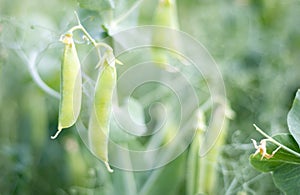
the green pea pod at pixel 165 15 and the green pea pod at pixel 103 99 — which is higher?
the green pea pod at pixel 103 99

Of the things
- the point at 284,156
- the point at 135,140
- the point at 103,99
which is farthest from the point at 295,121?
the point at 135,140

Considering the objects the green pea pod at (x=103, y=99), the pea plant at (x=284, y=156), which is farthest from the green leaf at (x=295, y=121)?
the green pea pod at (x=103, y=99)

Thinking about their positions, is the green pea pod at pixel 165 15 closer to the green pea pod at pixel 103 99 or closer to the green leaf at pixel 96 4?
the green leaf at pixel 96 4

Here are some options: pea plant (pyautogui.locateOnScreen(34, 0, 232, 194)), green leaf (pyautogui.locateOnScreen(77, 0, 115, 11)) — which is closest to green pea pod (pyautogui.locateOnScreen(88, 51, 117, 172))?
pea plant (pyautogui.locateOnScreen(34, 0, 232, 194))

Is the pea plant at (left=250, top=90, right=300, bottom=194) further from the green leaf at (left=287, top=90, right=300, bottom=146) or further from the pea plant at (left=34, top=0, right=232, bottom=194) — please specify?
the pea plant at (left=34, top=0, right=232, bottom=194)

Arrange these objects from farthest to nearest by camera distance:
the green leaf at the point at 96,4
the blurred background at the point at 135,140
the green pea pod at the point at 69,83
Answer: the blurred background at the point at 135,140, the green leaf at the point at 96,4, the green pea pod at the point at 69,83
